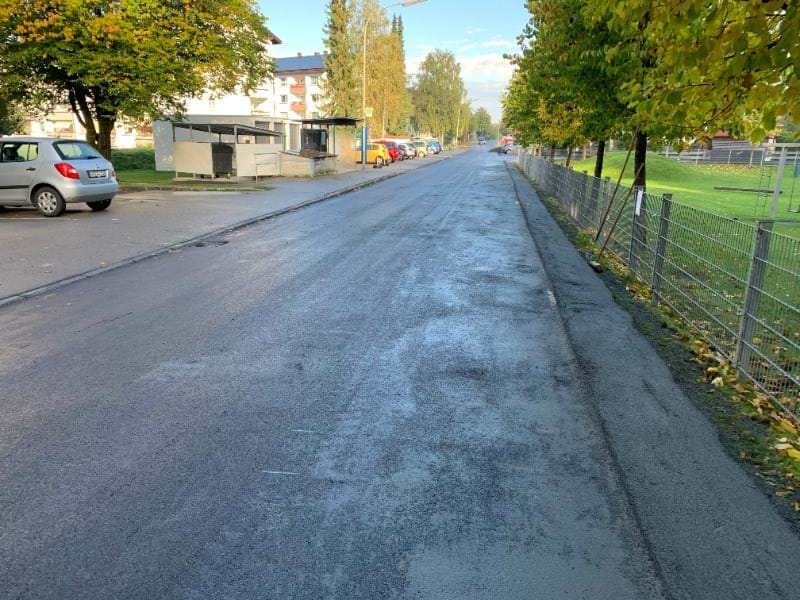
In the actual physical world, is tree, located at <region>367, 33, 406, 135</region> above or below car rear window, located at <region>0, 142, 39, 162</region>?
above

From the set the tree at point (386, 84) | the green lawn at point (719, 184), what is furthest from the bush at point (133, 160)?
the green lawn at point (719, 184)

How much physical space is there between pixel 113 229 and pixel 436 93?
106 metres

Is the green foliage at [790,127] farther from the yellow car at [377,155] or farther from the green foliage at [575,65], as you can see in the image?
the yellow car at [377,155]

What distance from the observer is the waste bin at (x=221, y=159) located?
27.1m

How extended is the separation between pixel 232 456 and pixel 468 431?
1548mm

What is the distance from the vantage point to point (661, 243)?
8.08 meters

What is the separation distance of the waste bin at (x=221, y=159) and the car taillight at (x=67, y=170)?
41.8 feet

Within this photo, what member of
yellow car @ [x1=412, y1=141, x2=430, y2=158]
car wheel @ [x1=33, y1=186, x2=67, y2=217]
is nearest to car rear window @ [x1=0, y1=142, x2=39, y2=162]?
car wheel @ [x1=33, y1=186, x2=67, y2=217]

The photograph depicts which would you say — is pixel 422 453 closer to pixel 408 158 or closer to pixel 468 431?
pixel 468 431

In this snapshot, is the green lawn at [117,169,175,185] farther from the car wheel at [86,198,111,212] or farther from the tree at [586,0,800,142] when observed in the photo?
the tree at [586,0,800,142]

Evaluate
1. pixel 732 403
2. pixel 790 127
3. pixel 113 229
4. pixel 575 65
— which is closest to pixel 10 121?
pixel 113 229

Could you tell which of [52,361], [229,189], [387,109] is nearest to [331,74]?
[387,109]

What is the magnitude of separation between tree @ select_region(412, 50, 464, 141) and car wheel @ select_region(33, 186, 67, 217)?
101 m

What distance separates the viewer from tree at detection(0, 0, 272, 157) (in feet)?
63.8
